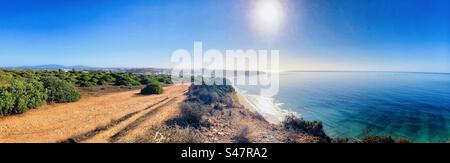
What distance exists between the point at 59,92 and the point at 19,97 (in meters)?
2.96

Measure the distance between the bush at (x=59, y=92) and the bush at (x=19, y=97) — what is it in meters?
0.65

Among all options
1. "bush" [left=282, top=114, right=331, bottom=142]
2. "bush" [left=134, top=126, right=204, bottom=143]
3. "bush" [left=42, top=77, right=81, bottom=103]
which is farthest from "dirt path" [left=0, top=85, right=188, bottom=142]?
"bush" [left=282, top=114, right=331, bottom=142]

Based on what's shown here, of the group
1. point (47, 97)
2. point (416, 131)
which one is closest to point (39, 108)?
point (47, 97)

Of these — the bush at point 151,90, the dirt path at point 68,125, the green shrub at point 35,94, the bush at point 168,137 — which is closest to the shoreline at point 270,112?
the bush at point 151,90

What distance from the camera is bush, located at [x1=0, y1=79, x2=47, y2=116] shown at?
28.0 feet

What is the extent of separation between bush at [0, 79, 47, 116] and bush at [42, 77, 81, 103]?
0.65m

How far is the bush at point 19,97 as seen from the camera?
8.52 metres

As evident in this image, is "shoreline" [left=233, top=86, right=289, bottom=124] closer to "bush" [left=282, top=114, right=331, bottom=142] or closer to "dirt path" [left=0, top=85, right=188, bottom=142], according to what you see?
"bush" [left=282, top=114, right=331, bottom=142]

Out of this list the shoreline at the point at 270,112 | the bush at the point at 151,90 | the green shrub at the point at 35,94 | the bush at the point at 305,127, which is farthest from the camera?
the bush at the point at 151,90

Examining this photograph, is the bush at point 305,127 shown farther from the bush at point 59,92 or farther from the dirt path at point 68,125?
the bush at point 59,92

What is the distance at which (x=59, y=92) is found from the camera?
1216 centimetres

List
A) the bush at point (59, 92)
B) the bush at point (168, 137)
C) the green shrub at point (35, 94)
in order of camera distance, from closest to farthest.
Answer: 1. the bush at point (168, 137)
2. the green shrub at point (35, 94)
3. the bush at point (59, 92)

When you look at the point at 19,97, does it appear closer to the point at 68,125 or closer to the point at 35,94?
the point at 35,94

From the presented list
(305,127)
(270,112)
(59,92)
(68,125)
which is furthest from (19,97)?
(270,112)
